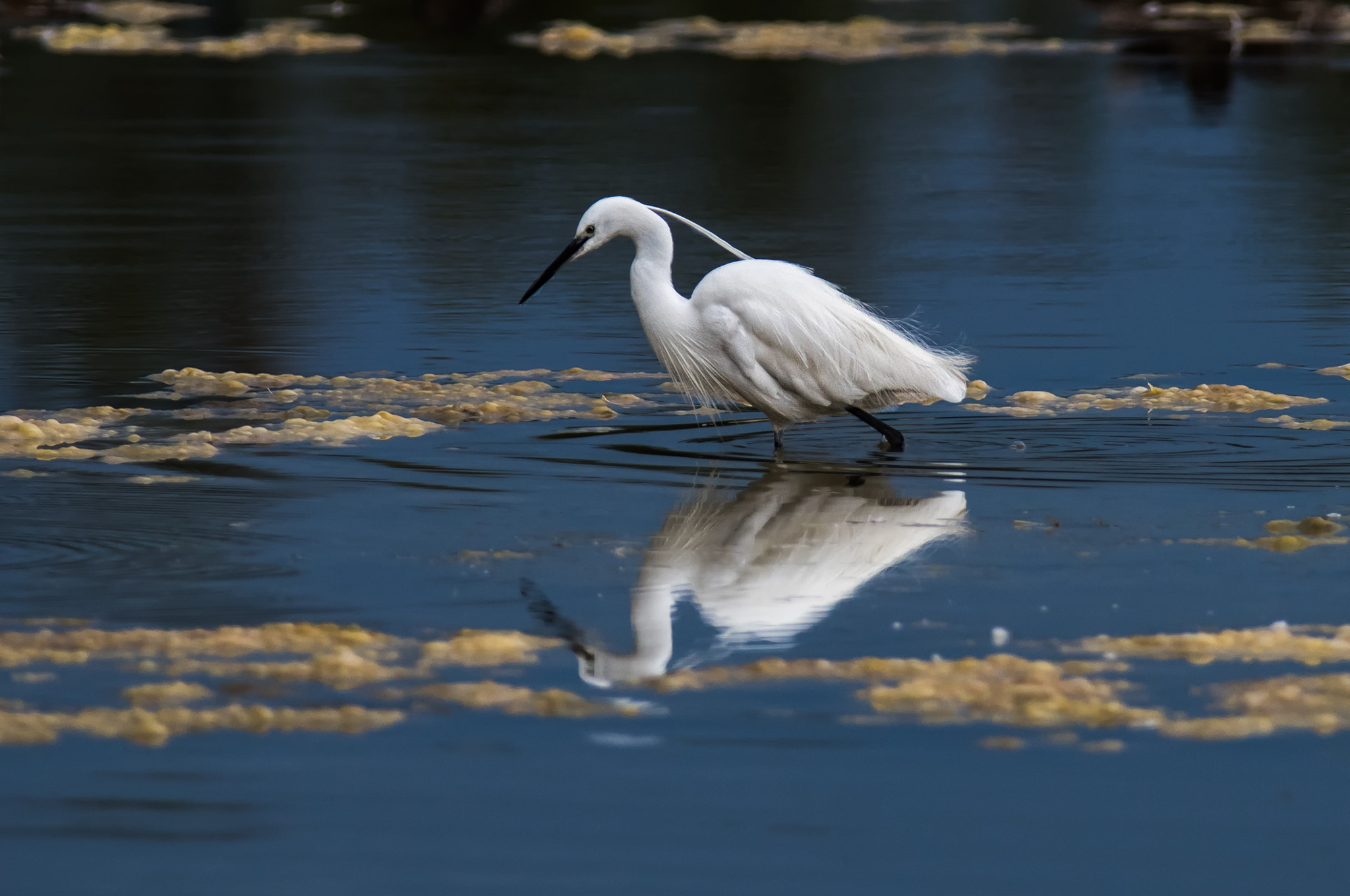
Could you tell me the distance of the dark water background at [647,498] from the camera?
432 centimetres

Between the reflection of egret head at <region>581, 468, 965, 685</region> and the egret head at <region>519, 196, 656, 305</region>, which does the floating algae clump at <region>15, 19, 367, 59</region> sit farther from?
the reflection of egret head at <region>581, 468, 965, 685</region>

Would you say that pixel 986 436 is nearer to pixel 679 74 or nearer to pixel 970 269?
pixel 970 269

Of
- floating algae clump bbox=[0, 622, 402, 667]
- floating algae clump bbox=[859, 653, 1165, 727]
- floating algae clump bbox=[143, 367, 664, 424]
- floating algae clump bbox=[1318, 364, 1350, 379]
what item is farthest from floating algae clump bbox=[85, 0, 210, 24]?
floating algae clump bbox=[859, 653, 1165, 727]

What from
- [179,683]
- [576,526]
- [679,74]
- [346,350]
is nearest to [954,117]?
[679,74]

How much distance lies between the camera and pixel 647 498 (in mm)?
7438

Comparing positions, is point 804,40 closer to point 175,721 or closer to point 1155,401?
point 1155,401

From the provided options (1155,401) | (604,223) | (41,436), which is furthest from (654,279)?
(41,436)

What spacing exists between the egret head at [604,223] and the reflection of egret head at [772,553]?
4.05 ft

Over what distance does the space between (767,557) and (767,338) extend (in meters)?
1.85

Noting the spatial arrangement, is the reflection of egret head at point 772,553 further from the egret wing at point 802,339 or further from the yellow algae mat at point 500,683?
the egret wing at point 802,339

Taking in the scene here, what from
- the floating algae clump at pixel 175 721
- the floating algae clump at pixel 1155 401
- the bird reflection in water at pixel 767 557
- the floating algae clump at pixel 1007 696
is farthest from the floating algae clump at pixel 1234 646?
the floating algae clump at pixel 1155 401

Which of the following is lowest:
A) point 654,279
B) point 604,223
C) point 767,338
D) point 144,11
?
point 767,338

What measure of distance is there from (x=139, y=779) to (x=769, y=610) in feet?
6.32

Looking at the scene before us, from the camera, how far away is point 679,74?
2580cm
